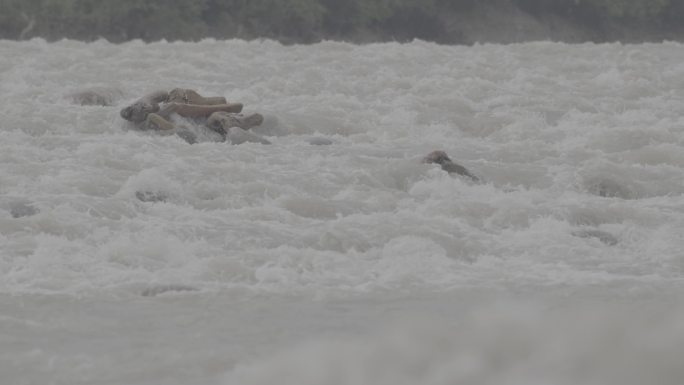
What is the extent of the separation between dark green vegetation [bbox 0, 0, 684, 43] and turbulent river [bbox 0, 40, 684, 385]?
2231 centimetres

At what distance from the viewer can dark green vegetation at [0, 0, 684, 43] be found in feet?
144

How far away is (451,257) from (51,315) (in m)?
3.38

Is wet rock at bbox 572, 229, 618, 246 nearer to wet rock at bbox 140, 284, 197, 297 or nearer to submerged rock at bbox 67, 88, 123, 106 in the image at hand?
wet rock at bbox 140, 284, 197, 297

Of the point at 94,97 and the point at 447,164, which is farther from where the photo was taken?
the point at 94,97

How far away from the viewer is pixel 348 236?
10.8 metres

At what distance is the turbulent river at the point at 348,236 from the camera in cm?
362

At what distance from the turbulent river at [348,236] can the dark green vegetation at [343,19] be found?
878 inches

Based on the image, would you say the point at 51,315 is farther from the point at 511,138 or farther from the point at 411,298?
the point at 511,138

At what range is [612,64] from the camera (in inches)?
1014

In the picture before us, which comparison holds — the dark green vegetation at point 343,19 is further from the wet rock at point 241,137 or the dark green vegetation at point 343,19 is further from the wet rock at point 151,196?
the wet rock at point 151,196

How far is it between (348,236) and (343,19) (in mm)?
40072

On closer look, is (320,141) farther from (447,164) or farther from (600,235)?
(600,235)

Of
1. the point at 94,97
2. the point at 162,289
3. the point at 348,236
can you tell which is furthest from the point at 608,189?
the point at 94,97

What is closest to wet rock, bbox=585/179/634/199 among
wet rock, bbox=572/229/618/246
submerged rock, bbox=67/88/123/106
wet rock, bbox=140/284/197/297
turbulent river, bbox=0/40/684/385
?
turbulent river, bbox=0/40/684/385
